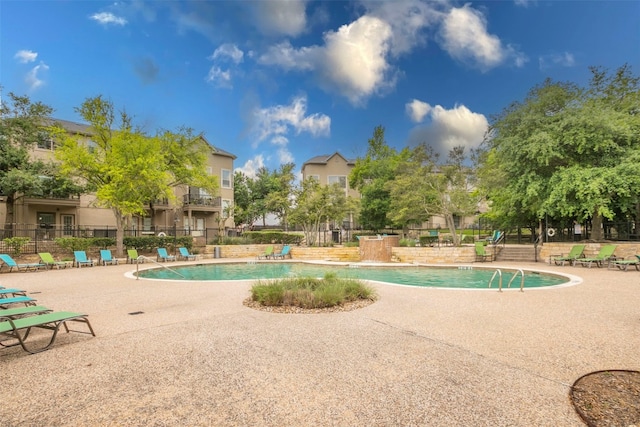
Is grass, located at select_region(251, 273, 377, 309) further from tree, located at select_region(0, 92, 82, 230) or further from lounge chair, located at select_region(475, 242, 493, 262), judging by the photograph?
tree, located at select_region(0, 92, 82, 230)

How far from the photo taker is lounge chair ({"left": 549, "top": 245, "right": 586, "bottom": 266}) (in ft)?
55.1

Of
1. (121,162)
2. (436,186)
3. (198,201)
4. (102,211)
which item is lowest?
(102,211)

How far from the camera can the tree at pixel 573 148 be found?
16.7 m

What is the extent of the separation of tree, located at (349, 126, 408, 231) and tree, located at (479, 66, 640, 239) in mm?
10416

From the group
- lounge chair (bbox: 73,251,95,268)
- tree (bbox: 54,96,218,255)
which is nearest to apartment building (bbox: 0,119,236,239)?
tree (bbox: 54,96,218,255)

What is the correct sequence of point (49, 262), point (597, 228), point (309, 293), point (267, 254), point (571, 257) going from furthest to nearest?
1. point (267, 254)
2. point (597, 228)
3. point (571, 257)
4. point (49, 262)
5. point (309, 293)

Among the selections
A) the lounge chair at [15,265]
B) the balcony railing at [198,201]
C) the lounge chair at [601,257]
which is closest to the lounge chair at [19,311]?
the lounge chair at [15,265]

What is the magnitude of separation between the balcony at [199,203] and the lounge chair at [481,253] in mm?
22923

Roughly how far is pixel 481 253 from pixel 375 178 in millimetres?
17904

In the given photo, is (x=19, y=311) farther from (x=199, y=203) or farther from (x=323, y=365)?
(x=199, y=203)

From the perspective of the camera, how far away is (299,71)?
25.8m

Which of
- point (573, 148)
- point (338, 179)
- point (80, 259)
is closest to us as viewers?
point (80, 259)

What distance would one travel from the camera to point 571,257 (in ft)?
55.4

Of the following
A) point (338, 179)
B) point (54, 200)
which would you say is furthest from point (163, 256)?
point (338, 179)
